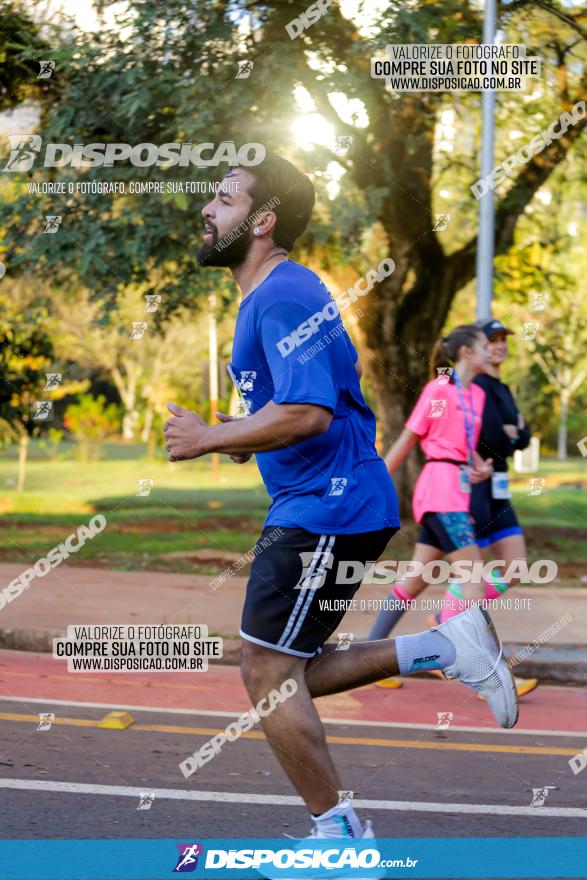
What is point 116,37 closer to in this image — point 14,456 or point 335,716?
point 335,716

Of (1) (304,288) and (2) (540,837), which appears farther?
(2) (540,837)

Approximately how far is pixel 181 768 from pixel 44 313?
8.83 meters

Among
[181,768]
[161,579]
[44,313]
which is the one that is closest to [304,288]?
[181,768]

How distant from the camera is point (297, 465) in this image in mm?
→ 3469

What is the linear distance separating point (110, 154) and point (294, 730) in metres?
8.46

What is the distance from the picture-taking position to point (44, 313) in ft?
42.6

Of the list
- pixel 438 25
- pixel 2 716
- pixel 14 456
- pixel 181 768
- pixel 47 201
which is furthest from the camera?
pixel 14 456

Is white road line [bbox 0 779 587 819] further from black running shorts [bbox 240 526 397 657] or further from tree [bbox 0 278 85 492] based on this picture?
tree [bbox 0 278 85 492]

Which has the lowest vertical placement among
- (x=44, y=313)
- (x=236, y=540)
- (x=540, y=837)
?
(x=236, y=540)

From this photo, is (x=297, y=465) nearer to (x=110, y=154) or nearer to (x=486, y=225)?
(x=486, y=225)

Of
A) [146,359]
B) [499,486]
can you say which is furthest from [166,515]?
[146,359]

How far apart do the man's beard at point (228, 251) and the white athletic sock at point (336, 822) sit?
1.53 m

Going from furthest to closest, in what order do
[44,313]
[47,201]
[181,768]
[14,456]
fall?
1. [14,456]
2. [44,313]
3. [47,201]
4. [181,768]

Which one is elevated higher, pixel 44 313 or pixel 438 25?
pixel 438 25
